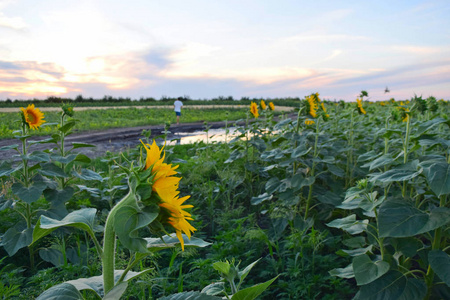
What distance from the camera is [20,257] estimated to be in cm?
271

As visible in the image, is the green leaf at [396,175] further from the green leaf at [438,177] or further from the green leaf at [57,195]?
the green leaf at [57,195]

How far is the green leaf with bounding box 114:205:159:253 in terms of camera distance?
73cm

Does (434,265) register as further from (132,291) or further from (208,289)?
(132,291)

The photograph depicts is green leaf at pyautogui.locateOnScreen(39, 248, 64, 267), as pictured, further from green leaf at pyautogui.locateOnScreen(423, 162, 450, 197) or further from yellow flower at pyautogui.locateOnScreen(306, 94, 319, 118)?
yellow flower at pyautogui.locateOnScreen(306, 94, 319, 118)

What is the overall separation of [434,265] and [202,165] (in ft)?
10.3

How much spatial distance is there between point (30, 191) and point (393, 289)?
91.6 inches

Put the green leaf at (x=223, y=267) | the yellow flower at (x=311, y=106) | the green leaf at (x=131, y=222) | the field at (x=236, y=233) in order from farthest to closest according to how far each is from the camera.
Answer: the yellow flower at (x=311, y=106) < the green leaf at (x=223, y=267) < the field at (x=236, y=233) < the green leaf at (x=131, y=222)

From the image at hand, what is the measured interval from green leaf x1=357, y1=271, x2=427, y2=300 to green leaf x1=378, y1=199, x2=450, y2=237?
28cm

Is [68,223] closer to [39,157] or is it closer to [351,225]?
[351,225]

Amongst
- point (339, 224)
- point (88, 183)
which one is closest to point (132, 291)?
point (339, 224)

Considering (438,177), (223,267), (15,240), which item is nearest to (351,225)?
(438,177)

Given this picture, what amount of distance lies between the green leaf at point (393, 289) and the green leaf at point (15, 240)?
6.79ft

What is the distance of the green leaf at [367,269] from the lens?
5.30 feet

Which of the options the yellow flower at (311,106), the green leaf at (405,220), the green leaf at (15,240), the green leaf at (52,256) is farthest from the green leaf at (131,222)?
the yellow flower at (311,106)
